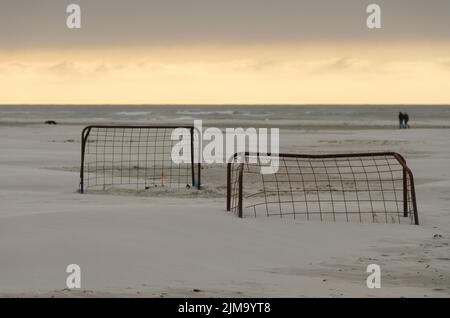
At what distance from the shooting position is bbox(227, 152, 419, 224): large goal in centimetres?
1405

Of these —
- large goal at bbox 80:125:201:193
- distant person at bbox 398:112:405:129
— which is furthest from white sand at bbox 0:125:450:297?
distant person at bbox 398:112:405:129

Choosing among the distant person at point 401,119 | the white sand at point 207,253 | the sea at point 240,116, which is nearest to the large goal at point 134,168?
the white sand at point 207,253

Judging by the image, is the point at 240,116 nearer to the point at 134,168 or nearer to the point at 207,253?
the point at 134,168

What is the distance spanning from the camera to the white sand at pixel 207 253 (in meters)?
→ 8.76

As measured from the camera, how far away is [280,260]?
1052 centimetres

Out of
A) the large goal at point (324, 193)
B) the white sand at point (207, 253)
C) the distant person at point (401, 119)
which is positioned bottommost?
the white sand at point (207, 253)

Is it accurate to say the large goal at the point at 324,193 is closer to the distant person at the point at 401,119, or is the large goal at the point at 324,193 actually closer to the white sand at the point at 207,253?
the white sand at the point at 207,253

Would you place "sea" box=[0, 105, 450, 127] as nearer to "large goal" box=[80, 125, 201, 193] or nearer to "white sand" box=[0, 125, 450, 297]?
"large goal" box=[80, 125, 201, 193]

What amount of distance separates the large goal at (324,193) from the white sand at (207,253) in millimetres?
562

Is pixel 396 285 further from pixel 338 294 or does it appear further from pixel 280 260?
pixel 280 260

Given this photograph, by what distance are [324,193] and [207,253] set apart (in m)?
8.04

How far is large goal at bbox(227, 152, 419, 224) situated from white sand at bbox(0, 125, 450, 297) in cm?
56
